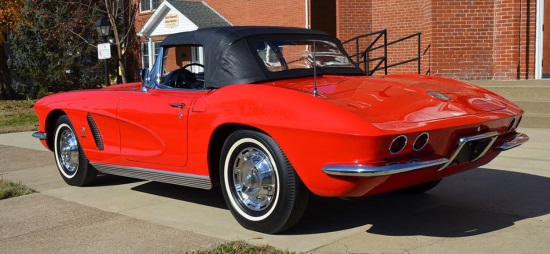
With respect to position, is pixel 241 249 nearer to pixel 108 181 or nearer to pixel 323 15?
pixel 108 181

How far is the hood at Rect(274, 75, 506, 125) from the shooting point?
4023 mm

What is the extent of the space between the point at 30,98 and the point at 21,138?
15.4m

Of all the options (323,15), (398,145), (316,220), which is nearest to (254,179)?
(316,220)

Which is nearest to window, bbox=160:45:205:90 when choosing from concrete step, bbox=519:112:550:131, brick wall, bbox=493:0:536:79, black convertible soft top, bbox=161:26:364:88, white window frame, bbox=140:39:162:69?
black convertible soft top, bbox=161:26:364:88

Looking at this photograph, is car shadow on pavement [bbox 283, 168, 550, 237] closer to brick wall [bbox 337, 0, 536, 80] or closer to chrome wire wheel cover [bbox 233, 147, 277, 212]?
chrome wire wheel cover [bbox 233, 147, 277, 212]

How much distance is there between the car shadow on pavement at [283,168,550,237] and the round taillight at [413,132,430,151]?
0.73m

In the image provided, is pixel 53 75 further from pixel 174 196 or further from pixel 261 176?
pixel 261 176

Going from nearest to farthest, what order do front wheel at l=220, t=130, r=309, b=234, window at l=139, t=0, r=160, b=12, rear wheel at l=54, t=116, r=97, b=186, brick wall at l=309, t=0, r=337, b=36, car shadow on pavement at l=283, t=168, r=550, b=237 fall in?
front wheel at l=220, t=130, r=309, b=234
car shadow on pavement at l=283, t=168, r=550, b=237
rear wheel at l=54, t=116, r=97, b=186
brick wall at l=309, t=0, r=337, b=36
window at l=139, t=0, r=160, b=12

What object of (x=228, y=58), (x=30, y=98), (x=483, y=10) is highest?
(x=483, y=10)

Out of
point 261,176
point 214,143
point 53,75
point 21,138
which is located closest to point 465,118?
point 261,176

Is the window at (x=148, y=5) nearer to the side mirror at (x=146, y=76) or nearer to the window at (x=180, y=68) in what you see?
the side mirror at (x=146, y=76)

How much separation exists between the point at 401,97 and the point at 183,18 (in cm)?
1822

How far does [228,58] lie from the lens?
4965 millimetres

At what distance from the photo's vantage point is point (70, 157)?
21.3 ft
